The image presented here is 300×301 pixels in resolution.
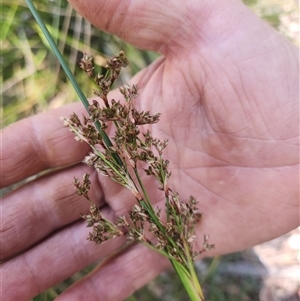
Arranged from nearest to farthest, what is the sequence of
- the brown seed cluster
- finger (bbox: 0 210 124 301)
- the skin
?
1. the brown seed cluster
2. the skin
3. finger (bbox: 0 210 124 301)

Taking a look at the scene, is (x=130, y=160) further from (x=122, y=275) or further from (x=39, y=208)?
(x=122, y=275)

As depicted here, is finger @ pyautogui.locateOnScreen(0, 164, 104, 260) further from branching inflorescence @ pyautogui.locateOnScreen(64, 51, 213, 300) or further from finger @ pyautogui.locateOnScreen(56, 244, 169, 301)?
branching inflorescence @ pyautogui.locateOnScreen(64, 51, 213, 300)

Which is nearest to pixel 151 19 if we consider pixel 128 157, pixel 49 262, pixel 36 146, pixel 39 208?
pixel 128 157

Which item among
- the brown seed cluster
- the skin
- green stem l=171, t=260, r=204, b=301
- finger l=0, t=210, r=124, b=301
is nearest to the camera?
the brown seed cluster

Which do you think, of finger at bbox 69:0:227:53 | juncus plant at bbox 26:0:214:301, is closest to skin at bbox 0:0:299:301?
finger at bbox 69:0:227:53

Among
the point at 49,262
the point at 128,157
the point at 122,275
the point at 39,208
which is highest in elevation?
the point at 128,157

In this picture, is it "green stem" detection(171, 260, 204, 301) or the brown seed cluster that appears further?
"green stem" detection(171, 260, 204, 301)

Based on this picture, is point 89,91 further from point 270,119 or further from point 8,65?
point 270,119
